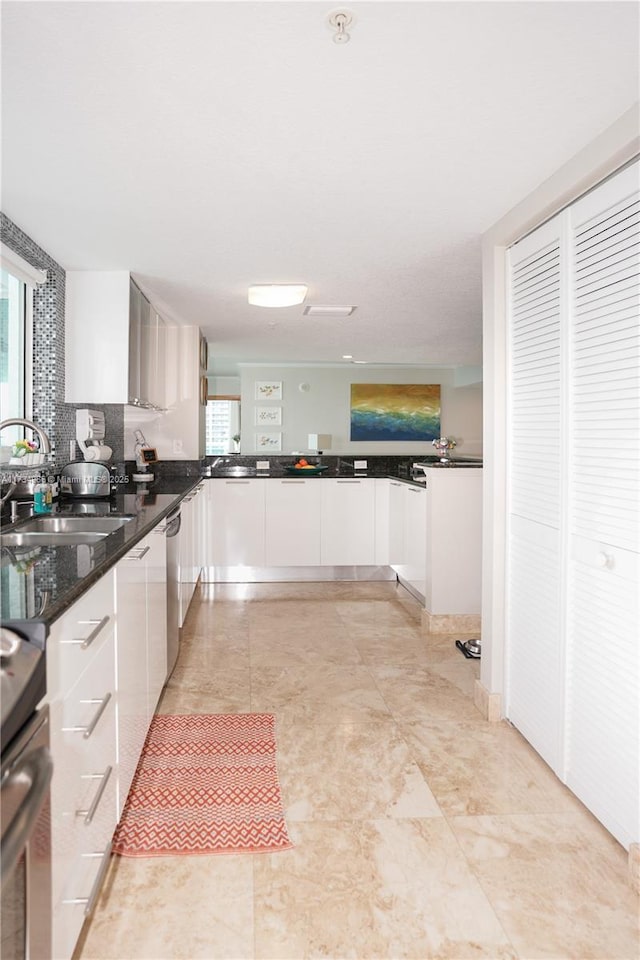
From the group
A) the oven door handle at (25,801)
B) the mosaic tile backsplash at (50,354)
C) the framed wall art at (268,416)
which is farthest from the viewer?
the framed wall art at (268,416)

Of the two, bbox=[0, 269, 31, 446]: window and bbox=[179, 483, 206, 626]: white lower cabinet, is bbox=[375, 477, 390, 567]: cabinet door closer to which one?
bbox=[179, 483, 206, 626]: white lower cabinet

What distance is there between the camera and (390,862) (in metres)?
1.89

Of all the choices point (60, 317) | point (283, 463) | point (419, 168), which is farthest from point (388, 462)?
point (419, 168)

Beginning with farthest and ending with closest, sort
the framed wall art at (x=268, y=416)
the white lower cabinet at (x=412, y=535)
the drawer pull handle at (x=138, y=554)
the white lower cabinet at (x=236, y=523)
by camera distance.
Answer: the framed wall art at (x=268, y=416) < the white lower cabinet at (x=236, y=523) < the white lower cabinet at (x=412, y=535) < the drawer pull handle at (x=138, y=554)

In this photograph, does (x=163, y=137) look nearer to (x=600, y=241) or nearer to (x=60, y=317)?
(x=600, y=241)

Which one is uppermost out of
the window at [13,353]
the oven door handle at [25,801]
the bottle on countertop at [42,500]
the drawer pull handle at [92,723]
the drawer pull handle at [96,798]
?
the window at [13,353]

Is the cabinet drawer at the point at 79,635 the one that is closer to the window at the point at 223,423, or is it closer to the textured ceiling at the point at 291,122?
the textured ceiling at the point at 291,122

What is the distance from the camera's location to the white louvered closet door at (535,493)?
7.70 feet

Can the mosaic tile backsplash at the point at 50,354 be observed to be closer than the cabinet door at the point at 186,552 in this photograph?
Yes

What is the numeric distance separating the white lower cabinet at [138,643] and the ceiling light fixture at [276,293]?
5.64ft

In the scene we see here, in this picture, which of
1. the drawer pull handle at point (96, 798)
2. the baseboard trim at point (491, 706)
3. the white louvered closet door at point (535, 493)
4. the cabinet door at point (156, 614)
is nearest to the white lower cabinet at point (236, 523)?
the cabinet door at point (156, 614)

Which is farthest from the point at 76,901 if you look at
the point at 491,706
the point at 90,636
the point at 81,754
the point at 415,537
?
the point at 415,537

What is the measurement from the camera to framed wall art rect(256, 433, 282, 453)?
352 inches

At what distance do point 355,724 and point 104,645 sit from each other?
4.92 feet
